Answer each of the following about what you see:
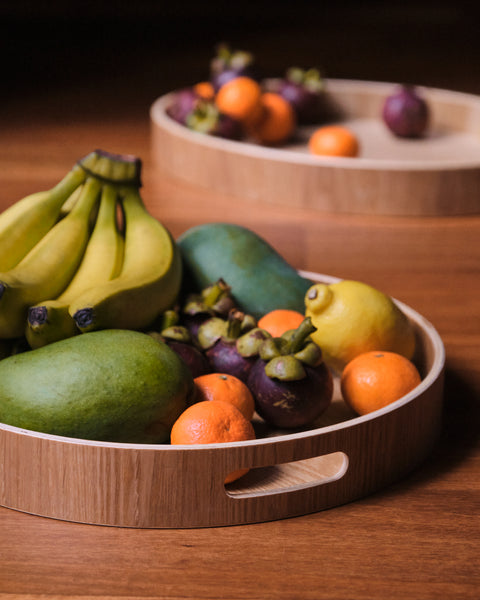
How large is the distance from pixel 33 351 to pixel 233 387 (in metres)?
0.18

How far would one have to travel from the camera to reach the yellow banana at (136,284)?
830mm

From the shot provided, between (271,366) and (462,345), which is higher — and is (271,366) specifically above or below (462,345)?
above

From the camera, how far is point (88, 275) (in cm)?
92

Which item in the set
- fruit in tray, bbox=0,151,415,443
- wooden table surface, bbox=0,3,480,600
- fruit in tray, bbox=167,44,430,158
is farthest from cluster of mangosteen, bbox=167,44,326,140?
fruit in tray, bbox=0,151,415,443

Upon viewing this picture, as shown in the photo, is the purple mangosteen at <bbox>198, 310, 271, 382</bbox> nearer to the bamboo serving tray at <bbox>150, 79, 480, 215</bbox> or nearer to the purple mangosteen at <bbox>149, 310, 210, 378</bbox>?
the purple mangosteen at <bbox>149, 310, 210, 378</bbox>

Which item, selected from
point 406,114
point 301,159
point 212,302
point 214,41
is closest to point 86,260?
point 212,302

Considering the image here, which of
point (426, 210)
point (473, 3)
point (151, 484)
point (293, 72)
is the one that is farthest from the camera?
point (473, 3)

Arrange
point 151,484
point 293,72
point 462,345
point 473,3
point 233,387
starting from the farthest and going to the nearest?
point 473,3
point 293,72
point 462,345
point 233,387
point 151,484

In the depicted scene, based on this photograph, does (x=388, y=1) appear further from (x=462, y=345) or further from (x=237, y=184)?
(x=462, y=345)

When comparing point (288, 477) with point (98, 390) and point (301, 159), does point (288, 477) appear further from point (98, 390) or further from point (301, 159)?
point (301, 159)

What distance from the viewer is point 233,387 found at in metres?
0.82

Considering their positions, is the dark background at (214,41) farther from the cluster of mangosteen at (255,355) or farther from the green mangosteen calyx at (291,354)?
the green mangosteen calyx at (291,354)

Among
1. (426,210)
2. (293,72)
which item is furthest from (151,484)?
(293,72)

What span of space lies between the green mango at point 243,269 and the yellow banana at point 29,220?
163 millimetres
